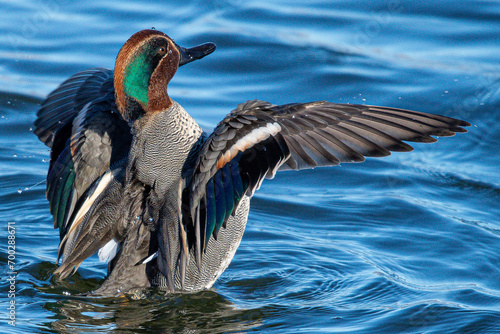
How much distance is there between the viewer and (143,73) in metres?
4.61

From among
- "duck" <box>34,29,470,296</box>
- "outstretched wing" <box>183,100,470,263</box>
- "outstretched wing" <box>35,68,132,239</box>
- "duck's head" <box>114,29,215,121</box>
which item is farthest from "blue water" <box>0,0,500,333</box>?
"duck's head" <box>114,29,215,121</box>

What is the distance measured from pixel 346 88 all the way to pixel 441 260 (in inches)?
161

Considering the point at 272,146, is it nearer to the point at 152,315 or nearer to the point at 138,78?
the point at 138,78

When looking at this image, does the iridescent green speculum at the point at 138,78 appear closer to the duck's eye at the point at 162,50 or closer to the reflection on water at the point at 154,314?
the duck's eye at the point at 162,50

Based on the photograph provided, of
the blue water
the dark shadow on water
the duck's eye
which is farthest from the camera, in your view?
the blue water

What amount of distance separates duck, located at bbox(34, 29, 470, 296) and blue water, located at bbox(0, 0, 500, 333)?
1.17 ft

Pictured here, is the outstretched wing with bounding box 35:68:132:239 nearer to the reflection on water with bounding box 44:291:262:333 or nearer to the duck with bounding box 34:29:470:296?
the duck with bounding box 34:29:470:296

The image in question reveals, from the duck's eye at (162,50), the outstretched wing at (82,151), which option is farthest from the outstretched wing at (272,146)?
the outstretched wing at (82,151)

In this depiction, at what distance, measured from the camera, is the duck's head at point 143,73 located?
15.0 feet

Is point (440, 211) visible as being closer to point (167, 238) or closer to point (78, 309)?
point (167, 238)

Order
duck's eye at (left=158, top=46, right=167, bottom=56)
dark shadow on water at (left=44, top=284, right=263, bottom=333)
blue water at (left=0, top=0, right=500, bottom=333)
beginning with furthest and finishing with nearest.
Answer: blue water at (left=0, top=0, right=500, bottom=333) < duck's eye at (left=158, top=46, right=167, bottom=56) < dark shadow on water at (left=44, top=284, right=263, bottom=333)

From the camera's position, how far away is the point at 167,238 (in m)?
4.58

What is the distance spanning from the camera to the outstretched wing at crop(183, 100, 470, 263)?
170 inches

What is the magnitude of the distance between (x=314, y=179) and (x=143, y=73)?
305 cm
